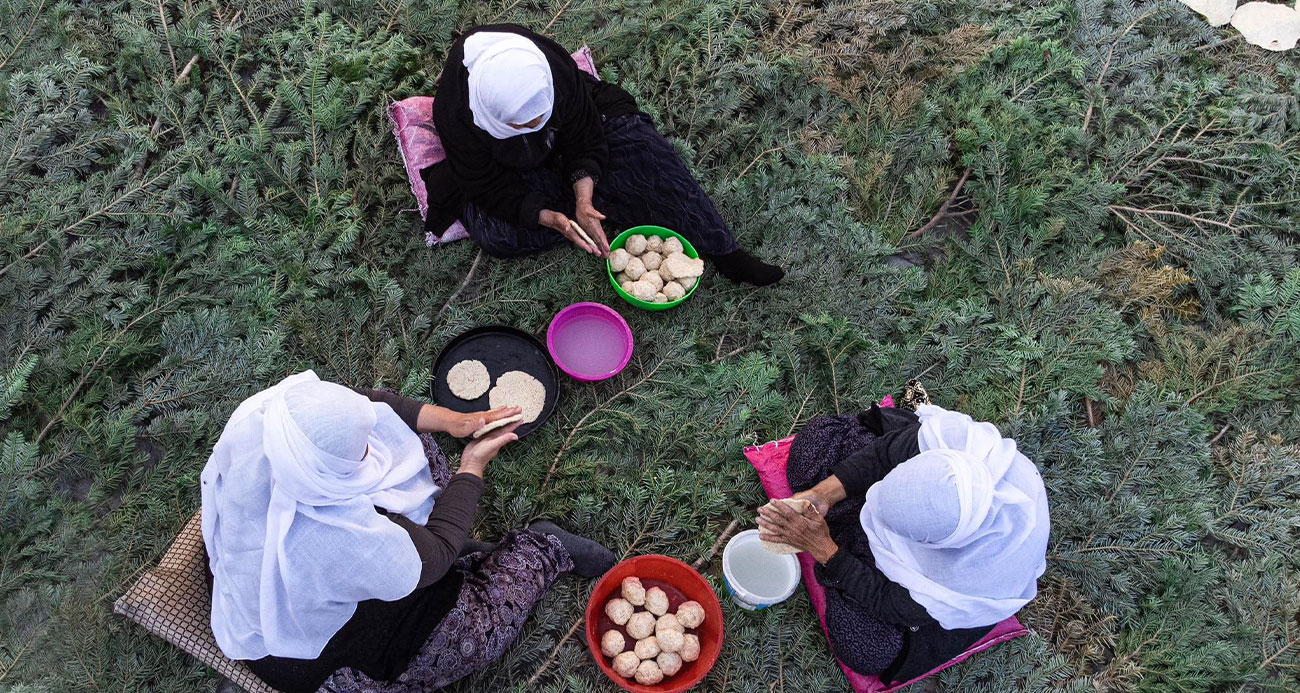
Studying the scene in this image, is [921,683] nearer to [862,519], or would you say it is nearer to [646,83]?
[862,519]

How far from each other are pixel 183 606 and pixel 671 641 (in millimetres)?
1229

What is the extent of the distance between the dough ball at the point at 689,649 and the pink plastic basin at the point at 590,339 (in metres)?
0.84

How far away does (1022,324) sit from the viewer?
8.22 feet

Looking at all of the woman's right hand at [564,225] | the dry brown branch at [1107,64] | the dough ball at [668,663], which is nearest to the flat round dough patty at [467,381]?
the woman's right hand at [564,225]

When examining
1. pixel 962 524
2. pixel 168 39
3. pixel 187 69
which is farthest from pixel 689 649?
pixel 168 39

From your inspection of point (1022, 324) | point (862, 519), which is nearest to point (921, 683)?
point (862, 519)

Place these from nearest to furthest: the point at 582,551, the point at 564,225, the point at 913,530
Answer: the point at 913,530
the point at 582,551
the point at 564,225

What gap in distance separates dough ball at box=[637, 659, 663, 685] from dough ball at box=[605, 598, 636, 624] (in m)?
0.13

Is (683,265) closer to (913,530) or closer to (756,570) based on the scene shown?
(756,570)

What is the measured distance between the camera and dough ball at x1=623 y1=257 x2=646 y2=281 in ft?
8.08

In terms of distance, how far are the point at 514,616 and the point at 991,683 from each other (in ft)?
4.37

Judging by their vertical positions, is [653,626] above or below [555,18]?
below

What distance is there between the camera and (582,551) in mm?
2170

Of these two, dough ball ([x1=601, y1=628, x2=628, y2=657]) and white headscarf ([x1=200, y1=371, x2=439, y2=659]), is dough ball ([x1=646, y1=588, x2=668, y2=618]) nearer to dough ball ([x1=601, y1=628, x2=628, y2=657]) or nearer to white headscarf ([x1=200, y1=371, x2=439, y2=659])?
dough ball ([x1=601, y1=628, x2=628, y2=657])
